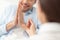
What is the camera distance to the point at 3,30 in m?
1.27

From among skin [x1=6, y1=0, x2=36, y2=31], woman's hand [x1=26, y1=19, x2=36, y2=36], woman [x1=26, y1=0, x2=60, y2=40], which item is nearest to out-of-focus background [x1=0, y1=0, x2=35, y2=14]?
skin [x1=6, y1=0, x2=36, y2=31]

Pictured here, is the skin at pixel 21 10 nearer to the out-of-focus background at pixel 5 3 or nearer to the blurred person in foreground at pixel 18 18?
the blurred person in foreground at pixel 18 18

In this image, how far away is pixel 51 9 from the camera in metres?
0.70

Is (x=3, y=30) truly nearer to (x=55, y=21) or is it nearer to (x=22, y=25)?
(x=22, y=25)

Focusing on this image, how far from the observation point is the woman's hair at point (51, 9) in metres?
0.69

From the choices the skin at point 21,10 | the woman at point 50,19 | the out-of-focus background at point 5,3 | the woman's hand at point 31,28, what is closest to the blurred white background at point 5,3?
the out-of-focus background at point 5,3

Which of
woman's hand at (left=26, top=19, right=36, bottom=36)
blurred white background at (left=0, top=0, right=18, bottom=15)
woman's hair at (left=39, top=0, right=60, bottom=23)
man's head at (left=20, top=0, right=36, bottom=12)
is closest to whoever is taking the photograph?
woman's hair at (left=39, top=0, right=60, bottom=23)

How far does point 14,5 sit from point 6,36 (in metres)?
0.34

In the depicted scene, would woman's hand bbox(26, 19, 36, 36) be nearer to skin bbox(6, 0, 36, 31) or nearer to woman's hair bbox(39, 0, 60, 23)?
skin bbox(6, 0, 36, 31)

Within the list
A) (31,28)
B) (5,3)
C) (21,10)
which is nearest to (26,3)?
(21,10)

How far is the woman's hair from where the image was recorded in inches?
27.0

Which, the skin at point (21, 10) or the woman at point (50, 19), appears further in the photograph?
the skin at point (21, 10)

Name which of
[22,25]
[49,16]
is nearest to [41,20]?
[49,16]

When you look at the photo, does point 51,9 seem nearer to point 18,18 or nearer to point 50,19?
point 50,19
